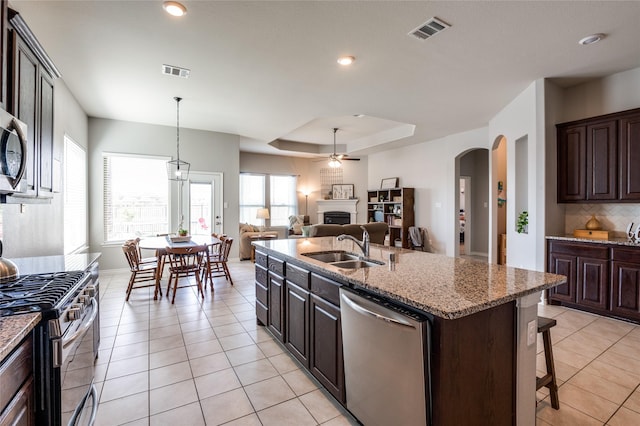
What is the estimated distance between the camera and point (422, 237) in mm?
7465

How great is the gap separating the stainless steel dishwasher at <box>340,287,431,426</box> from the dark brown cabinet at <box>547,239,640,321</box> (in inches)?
134

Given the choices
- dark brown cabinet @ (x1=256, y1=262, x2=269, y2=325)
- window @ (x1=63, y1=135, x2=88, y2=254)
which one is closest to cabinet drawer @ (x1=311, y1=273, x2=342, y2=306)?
dark brown cabinet @ (x1=256, y1=262, x2=269, y2=325)

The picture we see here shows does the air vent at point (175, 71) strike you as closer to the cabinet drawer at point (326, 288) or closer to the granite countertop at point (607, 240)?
the cabinet drawer at point (326, 288)

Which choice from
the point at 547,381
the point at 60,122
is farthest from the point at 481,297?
the point at 60,122

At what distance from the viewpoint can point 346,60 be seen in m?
3.26

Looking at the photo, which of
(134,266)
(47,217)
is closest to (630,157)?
(134,266)

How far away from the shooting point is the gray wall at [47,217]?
251 cm

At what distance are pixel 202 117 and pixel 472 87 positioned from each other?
14.4 ft

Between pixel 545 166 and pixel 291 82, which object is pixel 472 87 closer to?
pixel 545 166

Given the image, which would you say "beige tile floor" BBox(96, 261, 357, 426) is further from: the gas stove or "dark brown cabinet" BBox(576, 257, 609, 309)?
"dark brown cabinet" BBox(576, 257, 609, 309)

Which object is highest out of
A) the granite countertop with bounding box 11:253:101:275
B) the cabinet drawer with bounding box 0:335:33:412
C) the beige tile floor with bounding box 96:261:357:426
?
the granite countertop with bounding box 11:253:101:275

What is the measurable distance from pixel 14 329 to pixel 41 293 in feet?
1.38

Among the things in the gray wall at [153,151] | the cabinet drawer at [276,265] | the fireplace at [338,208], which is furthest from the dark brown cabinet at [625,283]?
the fireplace at [338,208]

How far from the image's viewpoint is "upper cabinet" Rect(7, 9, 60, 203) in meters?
1.73
